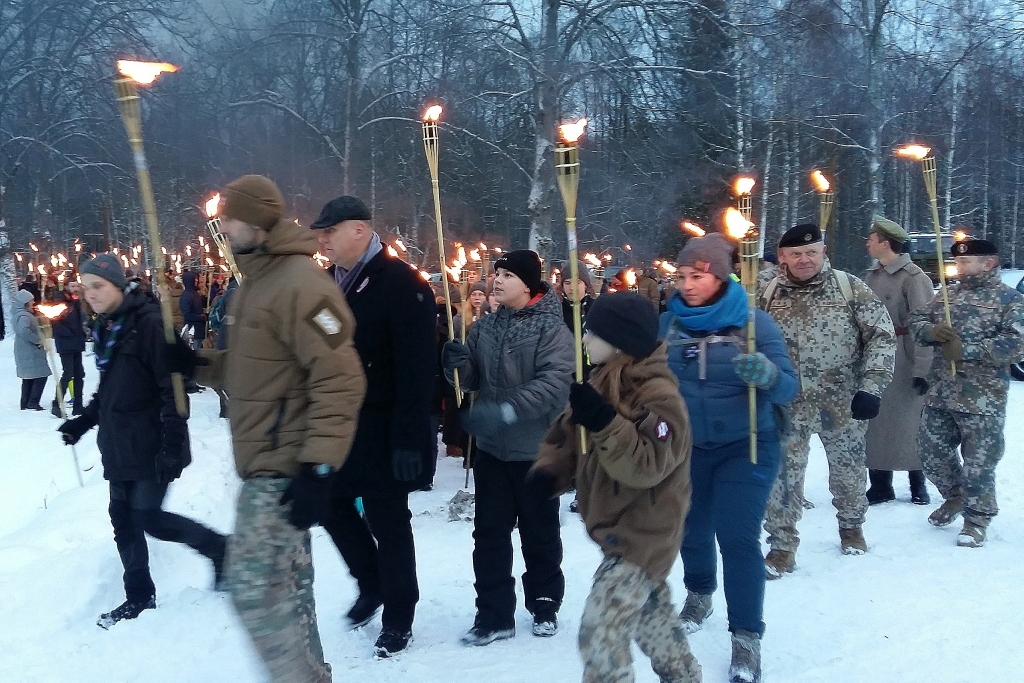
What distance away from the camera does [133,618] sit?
165 inches

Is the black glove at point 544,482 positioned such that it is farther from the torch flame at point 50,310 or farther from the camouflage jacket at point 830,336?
the torch flame at point 50,310

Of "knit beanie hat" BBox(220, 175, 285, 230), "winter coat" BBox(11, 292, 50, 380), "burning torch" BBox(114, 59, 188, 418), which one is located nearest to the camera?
"knit beanie hat" BBox(220, 175, 285, 230)

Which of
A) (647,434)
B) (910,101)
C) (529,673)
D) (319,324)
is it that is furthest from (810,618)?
(910,101)

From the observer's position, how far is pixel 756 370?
3541 millimetres

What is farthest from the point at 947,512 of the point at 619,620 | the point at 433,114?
the point at 433,114

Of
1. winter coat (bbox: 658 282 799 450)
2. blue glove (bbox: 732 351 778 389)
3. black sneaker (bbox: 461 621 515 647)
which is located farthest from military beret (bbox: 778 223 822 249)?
black sneaker (bbox: 461 621 515 647)

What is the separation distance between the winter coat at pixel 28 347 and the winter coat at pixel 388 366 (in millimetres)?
9458

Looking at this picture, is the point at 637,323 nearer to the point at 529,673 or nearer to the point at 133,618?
the point at 529,673

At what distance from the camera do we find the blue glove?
139 inches

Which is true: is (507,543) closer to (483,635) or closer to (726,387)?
(483,635)

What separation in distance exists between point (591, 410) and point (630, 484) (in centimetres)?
30

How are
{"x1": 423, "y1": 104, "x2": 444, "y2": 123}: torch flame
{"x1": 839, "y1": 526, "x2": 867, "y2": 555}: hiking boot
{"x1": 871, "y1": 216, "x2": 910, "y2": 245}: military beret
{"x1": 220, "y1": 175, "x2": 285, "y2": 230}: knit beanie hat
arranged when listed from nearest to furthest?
{"x1": 220, "y1": 175, "x2": 285, "y2": 230}: knit beanie hat
{"x1": 423, "y1": 104, "x2": 444, "y2": 123}: torch flame
{"x1": 839, "y1": 526, "x2": 867, "y2": 555}: hiking boot
{"x1": 871, "y1": 216, "x2": 910, "y2": 245}: military beret

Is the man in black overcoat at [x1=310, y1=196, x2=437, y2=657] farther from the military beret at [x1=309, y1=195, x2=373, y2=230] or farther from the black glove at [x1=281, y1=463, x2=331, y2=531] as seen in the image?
the black glove at [x1=281, y1=463, x2=331, y2=531]

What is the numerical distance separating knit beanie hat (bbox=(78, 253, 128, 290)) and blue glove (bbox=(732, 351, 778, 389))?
2849mm
